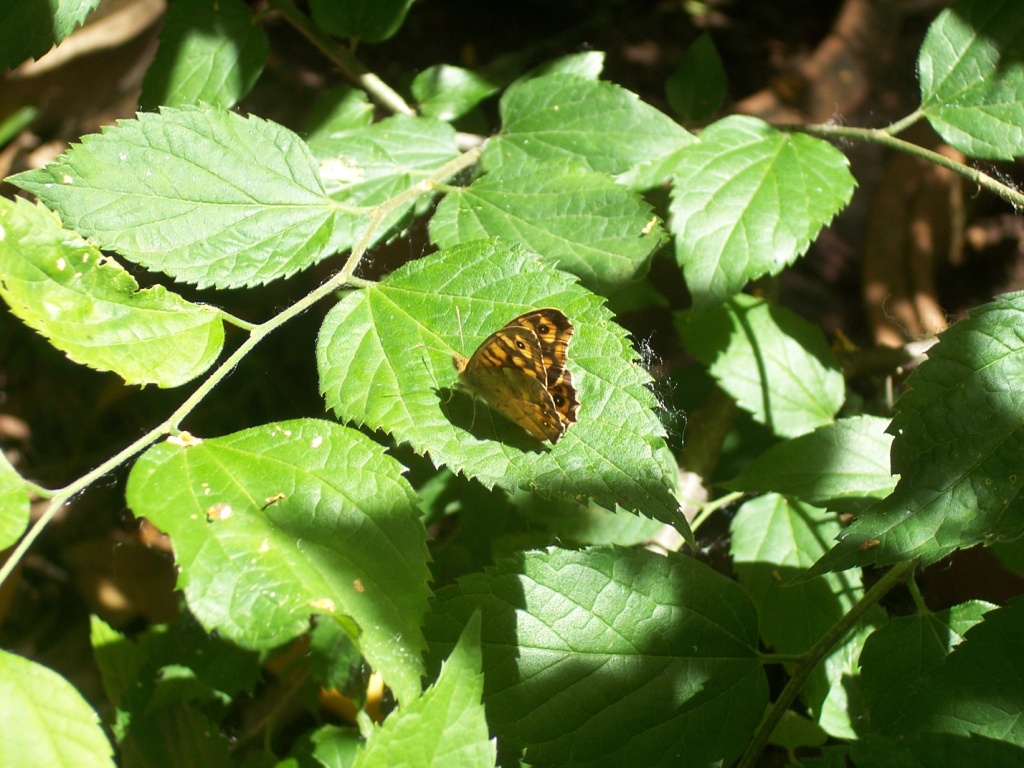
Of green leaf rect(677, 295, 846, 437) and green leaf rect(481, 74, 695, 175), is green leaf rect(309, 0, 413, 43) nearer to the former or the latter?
green leaf rect(481, 74, 695, 175)

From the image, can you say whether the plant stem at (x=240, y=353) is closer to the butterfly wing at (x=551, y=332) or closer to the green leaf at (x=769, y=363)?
the butterfly wing at (x=551, y=332)

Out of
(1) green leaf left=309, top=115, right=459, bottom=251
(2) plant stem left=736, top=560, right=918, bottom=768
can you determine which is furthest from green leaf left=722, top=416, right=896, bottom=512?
(1) green leaf left=309, top=115, right=459, bottom=251

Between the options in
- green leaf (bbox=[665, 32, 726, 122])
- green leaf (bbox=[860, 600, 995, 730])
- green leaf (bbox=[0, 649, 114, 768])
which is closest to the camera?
green leaf (bbox=[0, 649, 114, 768])

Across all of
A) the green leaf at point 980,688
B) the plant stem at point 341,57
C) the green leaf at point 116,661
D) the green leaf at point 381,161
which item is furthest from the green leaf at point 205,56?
the green leaf at point 980,688

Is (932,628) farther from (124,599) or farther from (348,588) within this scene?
(124,599)

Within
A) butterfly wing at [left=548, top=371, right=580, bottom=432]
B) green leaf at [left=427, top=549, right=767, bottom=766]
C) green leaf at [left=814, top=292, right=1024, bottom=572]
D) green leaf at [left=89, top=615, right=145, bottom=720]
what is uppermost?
butterfly wing at [left=548, top=371, right=580, bottom=432]

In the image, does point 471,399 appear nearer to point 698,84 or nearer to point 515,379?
point 515,379
